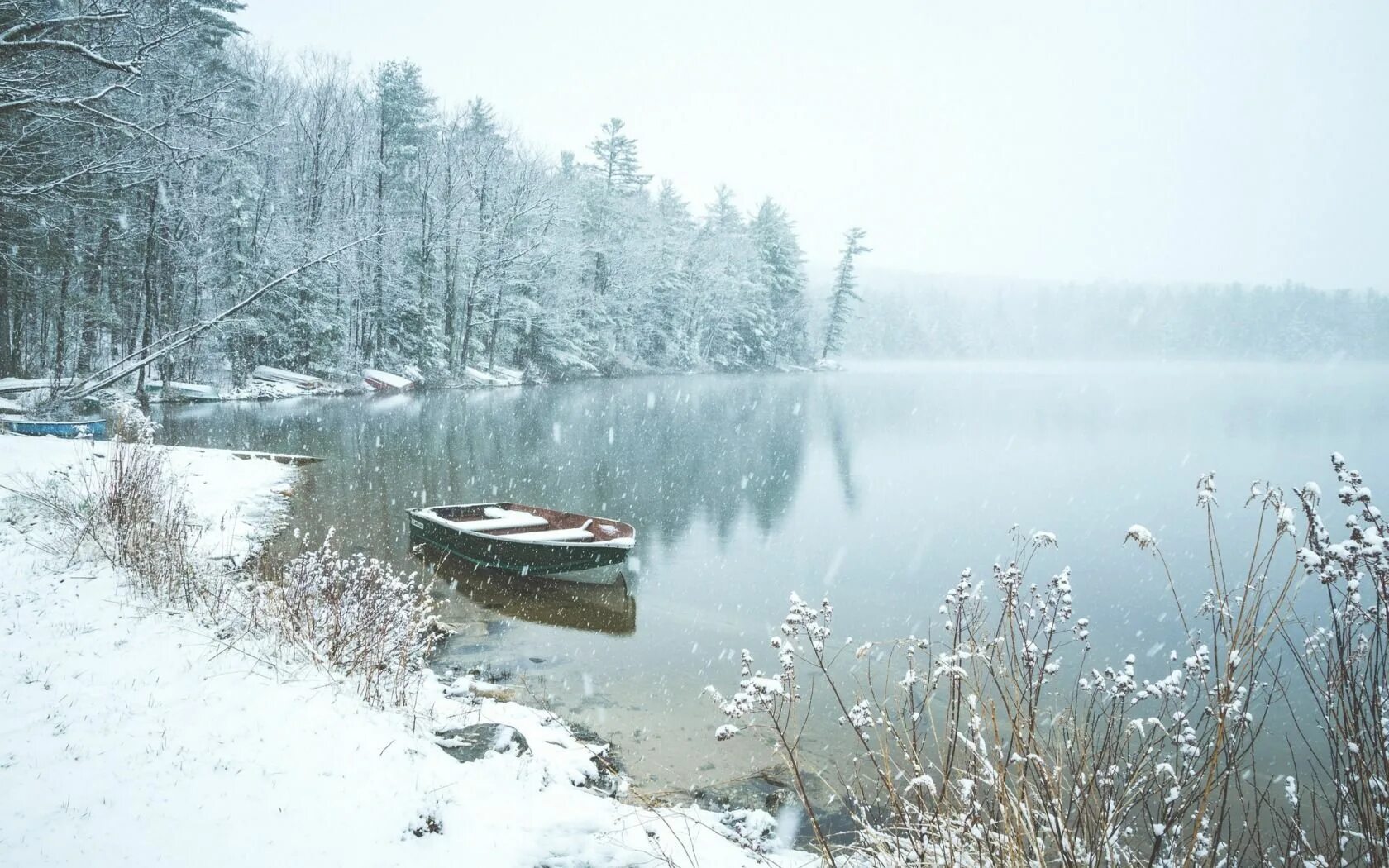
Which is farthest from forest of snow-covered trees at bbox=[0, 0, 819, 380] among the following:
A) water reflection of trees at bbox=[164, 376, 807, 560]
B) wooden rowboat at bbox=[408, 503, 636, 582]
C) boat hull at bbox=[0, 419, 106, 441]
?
water reflection of trees at bbox=[164, 376, 807, 560]

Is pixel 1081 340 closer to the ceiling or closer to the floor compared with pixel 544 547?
closer to the ceiling

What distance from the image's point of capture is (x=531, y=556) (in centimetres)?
1123

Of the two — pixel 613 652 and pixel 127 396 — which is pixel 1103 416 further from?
pixel 127 396

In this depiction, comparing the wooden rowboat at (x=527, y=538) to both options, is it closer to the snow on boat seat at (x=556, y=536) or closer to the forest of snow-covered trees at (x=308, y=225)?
the snow on boat seat at (x=556, y=536)

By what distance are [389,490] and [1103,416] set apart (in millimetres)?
37015

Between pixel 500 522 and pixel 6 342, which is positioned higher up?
pixel 6 342

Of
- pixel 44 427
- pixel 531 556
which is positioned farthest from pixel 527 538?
pixel 44 427

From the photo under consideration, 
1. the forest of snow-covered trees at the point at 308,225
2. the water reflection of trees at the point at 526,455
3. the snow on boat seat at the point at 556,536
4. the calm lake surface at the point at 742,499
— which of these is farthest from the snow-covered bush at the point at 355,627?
the water reflection of trees at the point at 526,455

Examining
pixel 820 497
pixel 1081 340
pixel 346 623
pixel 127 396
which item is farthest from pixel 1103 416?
pixel 1081 340

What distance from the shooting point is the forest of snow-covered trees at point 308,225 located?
1343 centimetres

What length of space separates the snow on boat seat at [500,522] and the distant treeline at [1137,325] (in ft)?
316

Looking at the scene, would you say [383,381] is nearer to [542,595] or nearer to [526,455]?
[526,455]

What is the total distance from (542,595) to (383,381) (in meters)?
28.9

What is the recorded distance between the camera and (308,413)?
88.8 feet
